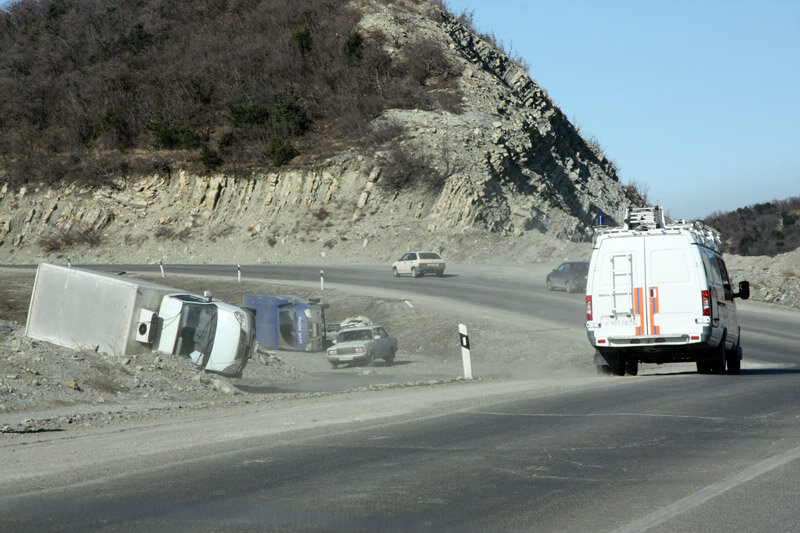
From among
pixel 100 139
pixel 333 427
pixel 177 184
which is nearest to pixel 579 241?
pixel 177 184

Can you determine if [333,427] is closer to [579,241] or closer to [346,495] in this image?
[346,495]

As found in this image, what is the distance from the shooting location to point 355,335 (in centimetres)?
2728

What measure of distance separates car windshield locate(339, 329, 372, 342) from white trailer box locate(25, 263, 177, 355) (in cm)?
767

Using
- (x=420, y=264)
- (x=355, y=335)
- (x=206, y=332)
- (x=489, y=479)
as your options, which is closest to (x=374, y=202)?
(x=420, y=264)

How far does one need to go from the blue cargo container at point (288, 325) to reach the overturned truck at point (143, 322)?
918cm

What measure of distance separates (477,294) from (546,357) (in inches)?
539

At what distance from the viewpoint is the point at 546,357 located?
24.2m

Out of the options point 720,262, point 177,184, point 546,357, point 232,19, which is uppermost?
point 232,19

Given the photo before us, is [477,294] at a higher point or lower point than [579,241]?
lower

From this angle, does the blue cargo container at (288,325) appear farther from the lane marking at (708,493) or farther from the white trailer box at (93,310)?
the lane marking at (708,493)

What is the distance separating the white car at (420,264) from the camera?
145 ft

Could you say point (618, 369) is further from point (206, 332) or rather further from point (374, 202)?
point (374, 202)

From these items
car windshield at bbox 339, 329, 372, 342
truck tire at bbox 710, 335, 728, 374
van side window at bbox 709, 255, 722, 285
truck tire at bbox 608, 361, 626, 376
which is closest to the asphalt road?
truck tire at bbox 710, 335, 728, 374

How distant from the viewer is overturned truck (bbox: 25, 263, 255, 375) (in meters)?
19.5
